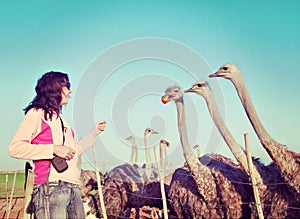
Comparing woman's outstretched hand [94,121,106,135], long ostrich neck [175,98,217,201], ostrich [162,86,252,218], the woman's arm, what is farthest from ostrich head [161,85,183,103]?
the woman's arm

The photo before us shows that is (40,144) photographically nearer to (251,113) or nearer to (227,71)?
(251,113)

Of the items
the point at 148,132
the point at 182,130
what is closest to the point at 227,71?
the point at 182,130

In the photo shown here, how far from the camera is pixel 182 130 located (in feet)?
26.6

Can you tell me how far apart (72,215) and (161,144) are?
5701mm

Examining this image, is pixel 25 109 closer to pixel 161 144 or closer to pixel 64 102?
pixel 64 102

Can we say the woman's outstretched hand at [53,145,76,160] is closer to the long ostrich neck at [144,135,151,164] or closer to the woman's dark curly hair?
the woman's dark curly hair

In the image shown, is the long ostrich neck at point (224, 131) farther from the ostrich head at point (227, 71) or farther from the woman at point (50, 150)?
the woman at point (50, 150)

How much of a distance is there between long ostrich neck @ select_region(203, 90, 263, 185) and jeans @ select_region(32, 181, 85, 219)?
4575mm

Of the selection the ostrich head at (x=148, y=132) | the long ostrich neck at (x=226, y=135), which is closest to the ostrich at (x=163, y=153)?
the long ostrich neck at (x=226, y=135)

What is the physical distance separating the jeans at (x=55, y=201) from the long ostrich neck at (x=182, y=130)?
17.6ft

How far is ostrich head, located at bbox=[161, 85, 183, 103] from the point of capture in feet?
27.7

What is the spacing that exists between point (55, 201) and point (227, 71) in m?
6.00

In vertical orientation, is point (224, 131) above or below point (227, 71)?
below

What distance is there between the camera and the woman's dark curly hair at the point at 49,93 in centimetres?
229
